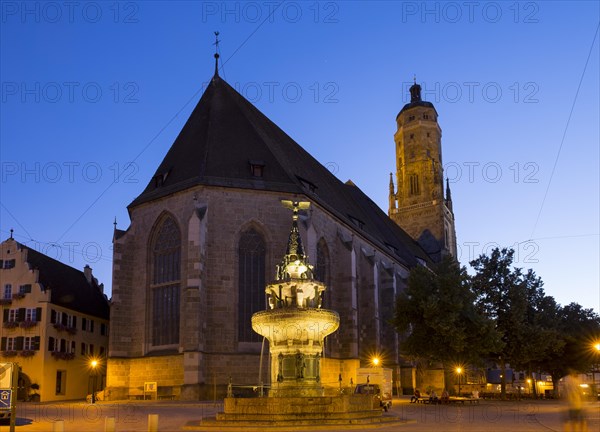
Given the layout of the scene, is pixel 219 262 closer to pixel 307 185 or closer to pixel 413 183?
pixel 307 185

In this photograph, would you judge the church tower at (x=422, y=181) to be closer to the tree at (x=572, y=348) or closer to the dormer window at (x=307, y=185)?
the tree at (x=572, y=348)

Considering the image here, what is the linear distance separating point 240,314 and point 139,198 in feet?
29.2

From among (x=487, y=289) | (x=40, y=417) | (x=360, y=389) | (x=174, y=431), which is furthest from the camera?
(x=487, y=289)

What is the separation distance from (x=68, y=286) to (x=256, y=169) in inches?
645

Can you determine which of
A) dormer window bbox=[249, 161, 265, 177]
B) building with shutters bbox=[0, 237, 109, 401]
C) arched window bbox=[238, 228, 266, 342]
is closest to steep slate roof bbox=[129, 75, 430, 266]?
dormer window bbox=[249, 161, 265, 177]

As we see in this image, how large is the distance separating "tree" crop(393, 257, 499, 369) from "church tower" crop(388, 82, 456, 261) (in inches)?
1468

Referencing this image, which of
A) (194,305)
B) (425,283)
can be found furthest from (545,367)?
(194,305)

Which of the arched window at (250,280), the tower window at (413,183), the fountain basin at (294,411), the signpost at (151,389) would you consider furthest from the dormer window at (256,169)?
the tower window at (413,183)

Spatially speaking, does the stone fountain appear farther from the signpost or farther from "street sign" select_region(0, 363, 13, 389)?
the signpost

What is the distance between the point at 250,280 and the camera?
116 feet

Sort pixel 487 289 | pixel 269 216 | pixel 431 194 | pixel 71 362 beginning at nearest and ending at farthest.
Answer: pixel 269 216 < pixel 487 289 < pixel 71 362 < pixel 431 194

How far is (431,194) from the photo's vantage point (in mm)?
72750

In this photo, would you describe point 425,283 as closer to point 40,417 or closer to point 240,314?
point 240,314

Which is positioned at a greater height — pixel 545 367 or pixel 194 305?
pixel 194 305
